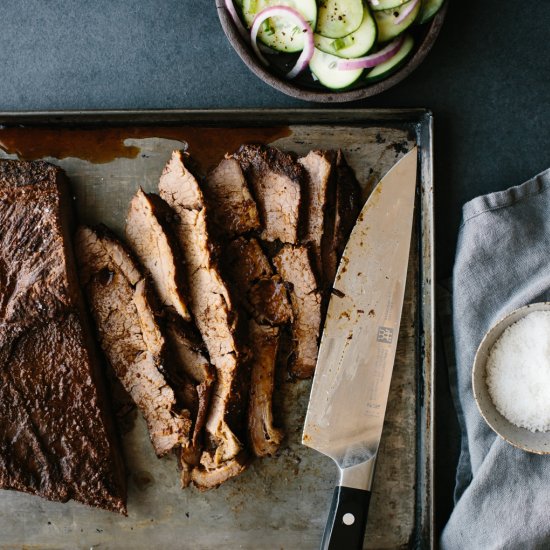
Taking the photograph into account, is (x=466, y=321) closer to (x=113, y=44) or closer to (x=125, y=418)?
(x=125, y=418)

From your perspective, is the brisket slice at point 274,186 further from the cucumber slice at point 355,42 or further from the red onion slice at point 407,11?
the red onion slice at point 407,11

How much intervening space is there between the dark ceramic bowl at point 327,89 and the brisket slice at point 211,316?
1.78ft

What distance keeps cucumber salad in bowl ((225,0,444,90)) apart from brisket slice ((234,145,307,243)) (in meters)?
0.39

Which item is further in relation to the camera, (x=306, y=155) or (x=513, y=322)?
(x=306, y=155)

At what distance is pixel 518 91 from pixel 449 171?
526 mm

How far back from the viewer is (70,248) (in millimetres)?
2895

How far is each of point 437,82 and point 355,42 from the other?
59cm

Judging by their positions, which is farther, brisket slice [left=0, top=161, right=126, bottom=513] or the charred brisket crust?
the charred brisket crust

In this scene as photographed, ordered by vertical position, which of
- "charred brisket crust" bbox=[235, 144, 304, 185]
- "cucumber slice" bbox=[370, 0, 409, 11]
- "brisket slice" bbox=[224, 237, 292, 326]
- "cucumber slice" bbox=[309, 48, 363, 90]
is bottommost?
"brisket slice" bbox=[224, 237, 292, 326]

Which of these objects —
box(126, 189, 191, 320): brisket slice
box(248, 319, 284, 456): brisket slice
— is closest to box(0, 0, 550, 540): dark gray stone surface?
box(126, 189, 191, 320): brisket slice

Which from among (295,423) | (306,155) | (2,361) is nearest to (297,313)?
(295,423)

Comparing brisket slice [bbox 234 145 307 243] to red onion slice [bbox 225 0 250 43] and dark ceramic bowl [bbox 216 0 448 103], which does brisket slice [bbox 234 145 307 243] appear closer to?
dark ceramic bowl [bbox 216 0 448 103]

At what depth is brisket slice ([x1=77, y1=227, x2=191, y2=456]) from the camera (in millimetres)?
2857

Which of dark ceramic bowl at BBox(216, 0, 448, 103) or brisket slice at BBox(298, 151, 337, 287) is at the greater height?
dark ceramic bowl at BBox(216, 0, 448, 103)
